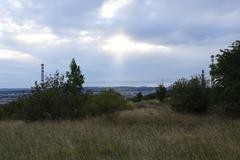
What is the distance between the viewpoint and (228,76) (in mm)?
25359

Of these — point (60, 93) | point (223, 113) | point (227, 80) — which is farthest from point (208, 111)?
point (60, 93)

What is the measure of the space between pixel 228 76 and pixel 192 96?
6.35 m

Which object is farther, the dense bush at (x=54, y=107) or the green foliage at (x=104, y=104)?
the green foliage at (x=104, y=104)

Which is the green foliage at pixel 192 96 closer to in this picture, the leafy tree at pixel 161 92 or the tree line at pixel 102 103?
the tree line at pixel 102 103

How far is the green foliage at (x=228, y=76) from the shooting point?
24750mm

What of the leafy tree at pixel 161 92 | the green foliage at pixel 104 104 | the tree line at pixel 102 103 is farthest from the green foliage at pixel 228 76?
the leafy tree at pixel 161 92

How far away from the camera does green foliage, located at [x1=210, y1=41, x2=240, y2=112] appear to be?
974 inches

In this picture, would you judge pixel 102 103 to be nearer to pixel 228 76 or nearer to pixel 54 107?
pixel 54 107

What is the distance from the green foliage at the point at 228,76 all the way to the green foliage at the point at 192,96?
168 inches

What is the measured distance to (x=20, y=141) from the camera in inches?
466

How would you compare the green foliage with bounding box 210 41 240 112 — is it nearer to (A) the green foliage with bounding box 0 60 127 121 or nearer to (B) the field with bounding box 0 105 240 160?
(A) the green foliage with bounding box 0 60 127 121

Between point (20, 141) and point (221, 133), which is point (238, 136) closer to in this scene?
point (221, 133)

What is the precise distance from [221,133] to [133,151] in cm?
281

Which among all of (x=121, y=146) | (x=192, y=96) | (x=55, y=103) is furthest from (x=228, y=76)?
(x=121, y=146)
